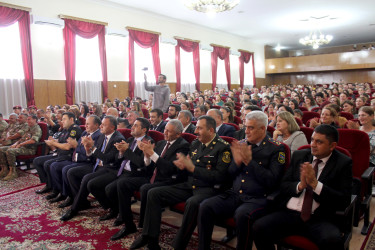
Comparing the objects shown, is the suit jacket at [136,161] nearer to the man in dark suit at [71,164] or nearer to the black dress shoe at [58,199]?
the man in dark suit at [71,164]

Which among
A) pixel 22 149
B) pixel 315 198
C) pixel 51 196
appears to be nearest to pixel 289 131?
pixel 315 198

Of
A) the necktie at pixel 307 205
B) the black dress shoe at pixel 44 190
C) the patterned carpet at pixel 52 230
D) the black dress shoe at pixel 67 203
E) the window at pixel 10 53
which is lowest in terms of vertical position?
the patterned carpet at pixel 52 230

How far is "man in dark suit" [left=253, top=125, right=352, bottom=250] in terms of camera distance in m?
1.88

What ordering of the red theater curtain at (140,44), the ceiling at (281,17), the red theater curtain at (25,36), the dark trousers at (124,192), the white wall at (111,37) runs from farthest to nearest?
the red theater curtain at (140,44) → the ceiling at (281,17) → the white wall at (111,37) → the red theater curtain at (25,36) → the dark trousers at (124,192)

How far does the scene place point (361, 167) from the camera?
8.46ft

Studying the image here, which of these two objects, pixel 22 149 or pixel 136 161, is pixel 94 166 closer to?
pixel 136 161

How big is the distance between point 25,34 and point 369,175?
902 cm

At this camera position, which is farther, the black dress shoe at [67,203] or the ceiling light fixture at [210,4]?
the ceiling light fixture at [210,4]

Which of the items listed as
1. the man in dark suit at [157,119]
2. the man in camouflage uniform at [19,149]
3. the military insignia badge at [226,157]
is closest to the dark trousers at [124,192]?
the military insignia badge at [226,157]

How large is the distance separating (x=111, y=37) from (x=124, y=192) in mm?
8998

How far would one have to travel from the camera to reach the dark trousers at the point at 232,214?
6.63ft

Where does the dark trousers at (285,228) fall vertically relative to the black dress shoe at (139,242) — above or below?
above

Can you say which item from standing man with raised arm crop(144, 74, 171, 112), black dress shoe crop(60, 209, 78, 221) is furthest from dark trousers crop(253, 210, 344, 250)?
standing man with raised arm crop(144, 74, 171, 112)

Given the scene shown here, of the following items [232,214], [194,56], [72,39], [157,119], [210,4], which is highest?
[210,4]
